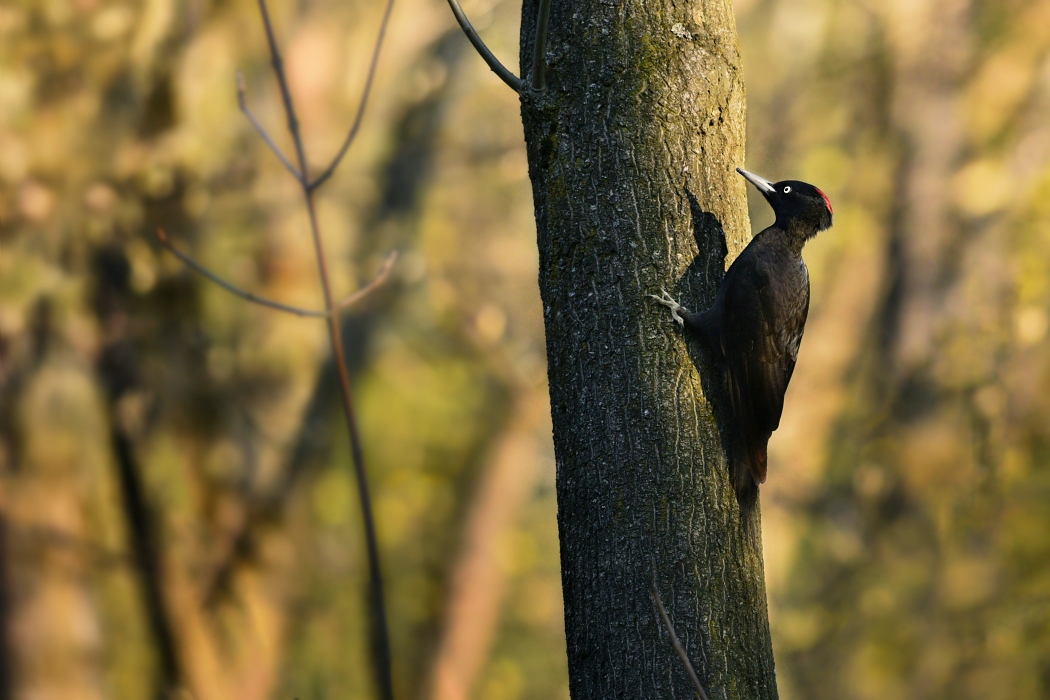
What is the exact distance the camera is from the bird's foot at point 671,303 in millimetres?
1913

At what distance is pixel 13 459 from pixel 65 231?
173cm

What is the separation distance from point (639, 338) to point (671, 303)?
10 cm

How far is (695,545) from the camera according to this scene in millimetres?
1824

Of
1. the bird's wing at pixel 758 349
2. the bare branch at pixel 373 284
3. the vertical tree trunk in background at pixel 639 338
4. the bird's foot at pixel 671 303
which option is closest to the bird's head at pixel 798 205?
the bird's wing at pixel 758 349

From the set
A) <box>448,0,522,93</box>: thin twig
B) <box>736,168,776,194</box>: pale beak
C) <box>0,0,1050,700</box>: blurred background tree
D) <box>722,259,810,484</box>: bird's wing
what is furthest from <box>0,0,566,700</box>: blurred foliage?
<box>448,0,522,93</box>: thin twig

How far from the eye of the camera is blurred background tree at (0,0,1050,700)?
291 inches

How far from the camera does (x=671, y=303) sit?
6.30ft

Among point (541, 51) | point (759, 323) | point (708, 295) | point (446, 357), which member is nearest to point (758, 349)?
point (759, 323)

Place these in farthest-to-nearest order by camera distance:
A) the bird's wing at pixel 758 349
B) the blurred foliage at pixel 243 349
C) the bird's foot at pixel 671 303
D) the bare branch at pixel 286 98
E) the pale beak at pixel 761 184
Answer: the blurred foliage at pixel 243 349
the pale beak at pixel 761 184
the bird's wing at pixel 758 349
the bird's foot at pixel 671 303
the bare branch at pixel 286 98

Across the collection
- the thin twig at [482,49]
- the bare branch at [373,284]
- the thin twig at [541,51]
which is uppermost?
the thin twig at [482,49]

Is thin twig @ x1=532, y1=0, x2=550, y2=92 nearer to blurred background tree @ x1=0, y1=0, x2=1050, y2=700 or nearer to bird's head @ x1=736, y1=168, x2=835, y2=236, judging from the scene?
bird's head @ x1=736, y1=168, x2=835, y2=236

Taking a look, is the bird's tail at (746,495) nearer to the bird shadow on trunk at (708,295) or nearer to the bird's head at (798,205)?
the bird shadow on trunk at (708,295)

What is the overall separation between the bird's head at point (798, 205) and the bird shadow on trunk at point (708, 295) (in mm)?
833

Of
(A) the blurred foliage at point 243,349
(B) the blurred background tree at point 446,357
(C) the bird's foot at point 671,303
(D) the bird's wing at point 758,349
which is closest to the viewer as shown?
(C) the bird's foot at point 671,303
